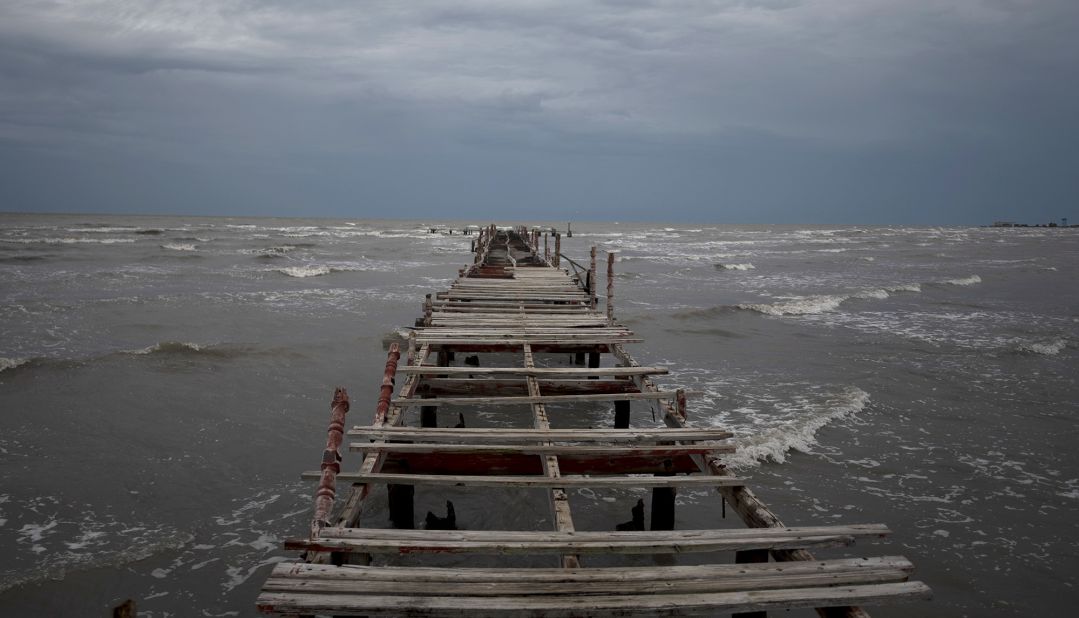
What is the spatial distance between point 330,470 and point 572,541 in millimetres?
1505

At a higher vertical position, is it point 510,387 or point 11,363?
point 510,387

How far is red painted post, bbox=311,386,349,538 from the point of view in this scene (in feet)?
11.3

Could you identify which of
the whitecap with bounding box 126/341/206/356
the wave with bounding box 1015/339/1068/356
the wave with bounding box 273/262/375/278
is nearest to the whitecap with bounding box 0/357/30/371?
the whitecap with bounding box 126/341/206/356

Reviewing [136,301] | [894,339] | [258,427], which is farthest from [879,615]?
[136,301]

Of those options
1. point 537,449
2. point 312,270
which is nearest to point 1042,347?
point 537,449

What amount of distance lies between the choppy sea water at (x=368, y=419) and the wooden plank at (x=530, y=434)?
1.26 m

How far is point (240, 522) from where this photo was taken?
19.5 ft

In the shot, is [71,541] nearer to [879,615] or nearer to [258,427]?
[258,427]

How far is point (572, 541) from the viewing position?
348 centimetres

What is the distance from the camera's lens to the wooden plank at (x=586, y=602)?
286 cm

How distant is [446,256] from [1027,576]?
139ft

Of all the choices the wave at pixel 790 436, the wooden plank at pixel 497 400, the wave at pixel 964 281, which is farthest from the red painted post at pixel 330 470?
the wave at pixel 964 281

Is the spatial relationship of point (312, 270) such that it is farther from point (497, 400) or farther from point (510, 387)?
point (497, 400)

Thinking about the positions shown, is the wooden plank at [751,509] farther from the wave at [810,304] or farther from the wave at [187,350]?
the wave at [810,304]
